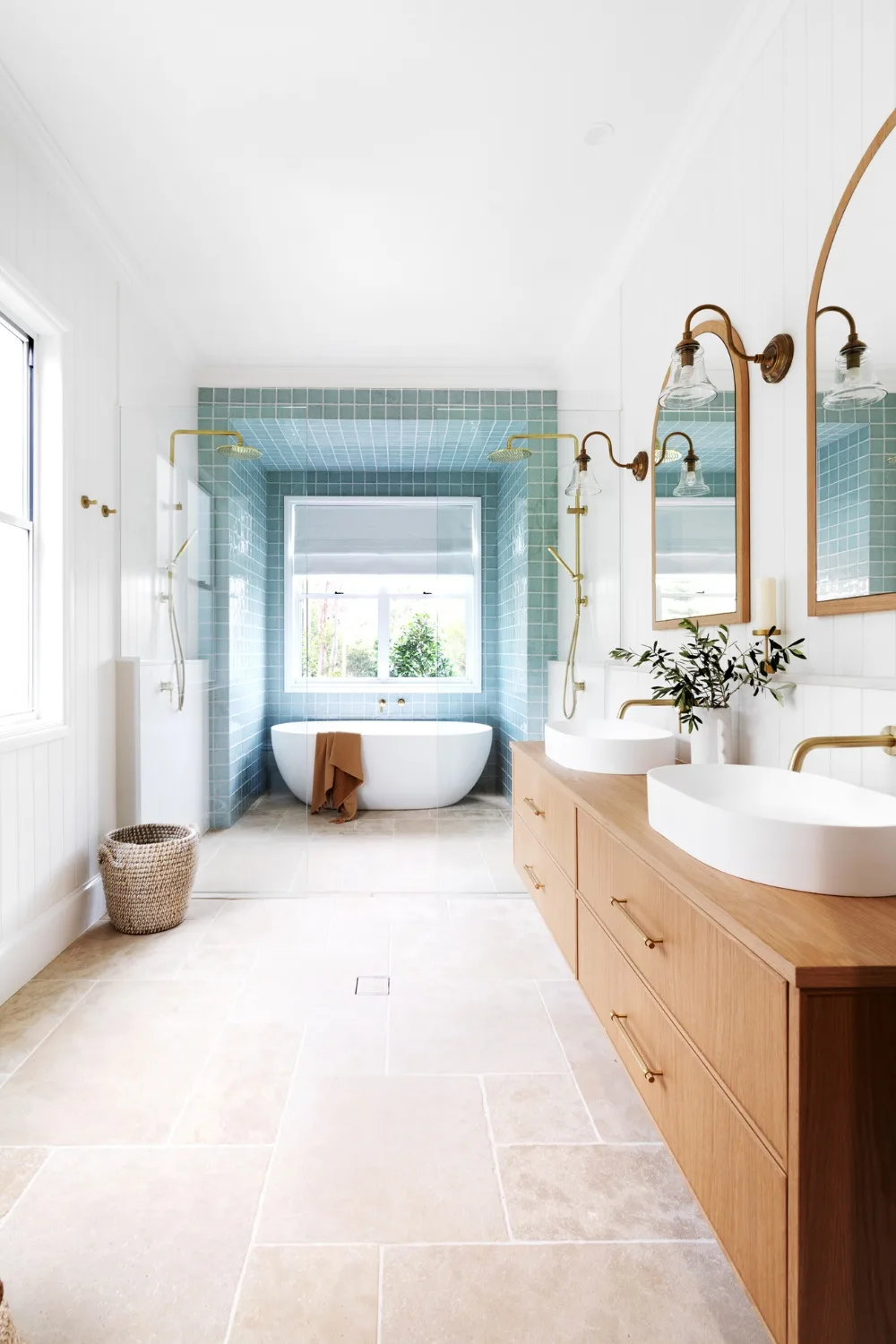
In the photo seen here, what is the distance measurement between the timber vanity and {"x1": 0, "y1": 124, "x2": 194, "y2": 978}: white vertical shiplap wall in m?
2.02

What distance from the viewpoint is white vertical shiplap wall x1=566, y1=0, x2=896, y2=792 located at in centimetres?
151

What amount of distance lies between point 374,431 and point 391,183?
68.7 inches

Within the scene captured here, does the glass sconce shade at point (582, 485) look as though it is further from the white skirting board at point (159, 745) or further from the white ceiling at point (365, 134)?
the white skirting board at point (159, 745)

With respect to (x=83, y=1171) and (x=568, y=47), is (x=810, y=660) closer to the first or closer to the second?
(x=568, y=47)

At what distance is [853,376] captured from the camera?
1549 millimetres

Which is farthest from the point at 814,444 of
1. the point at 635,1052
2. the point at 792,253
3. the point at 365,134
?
the point at 365,134

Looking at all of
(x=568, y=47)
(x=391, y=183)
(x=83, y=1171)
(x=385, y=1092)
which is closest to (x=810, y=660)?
(x=385, y=1092)

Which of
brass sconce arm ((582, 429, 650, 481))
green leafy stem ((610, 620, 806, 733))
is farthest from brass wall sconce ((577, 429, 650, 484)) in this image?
green leafy stem ((610, 620, 806, 733))

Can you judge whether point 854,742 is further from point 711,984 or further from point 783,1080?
point 783,1080

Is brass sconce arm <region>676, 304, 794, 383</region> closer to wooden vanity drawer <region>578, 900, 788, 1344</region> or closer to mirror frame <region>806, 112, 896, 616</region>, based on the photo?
mirror frame <region>806, 112, 896, 616</region>

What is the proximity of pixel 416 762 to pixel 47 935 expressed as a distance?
7.20 ft

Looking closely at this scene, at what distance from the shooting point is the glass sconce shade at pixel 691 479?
2.34 m

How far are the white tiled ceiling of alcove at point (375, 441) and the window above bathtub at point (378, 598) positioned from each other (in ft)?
0.87

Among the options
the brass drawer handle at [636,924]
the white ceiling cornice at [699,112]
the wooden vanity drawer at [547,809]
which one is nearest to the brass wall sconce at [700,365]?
the white ceiling cornice at [699,112]
